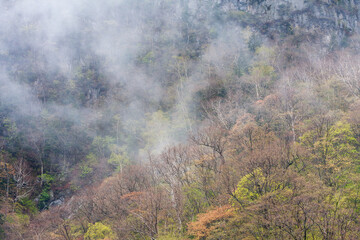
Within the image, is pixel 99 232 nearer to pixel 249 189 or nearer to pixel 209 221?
pixel 209 221

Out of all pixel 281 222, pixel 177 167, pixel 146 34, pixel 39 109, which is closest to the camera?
pixel 281 222

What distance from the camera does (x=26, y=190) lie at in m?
39.0

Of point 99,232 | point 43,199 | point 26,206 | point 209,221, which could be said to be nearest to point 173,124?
point 99,232

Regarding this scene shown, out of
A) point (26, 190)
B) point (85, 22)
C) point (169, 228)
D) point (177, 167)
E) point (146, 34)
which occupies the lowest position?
point (26, 190)

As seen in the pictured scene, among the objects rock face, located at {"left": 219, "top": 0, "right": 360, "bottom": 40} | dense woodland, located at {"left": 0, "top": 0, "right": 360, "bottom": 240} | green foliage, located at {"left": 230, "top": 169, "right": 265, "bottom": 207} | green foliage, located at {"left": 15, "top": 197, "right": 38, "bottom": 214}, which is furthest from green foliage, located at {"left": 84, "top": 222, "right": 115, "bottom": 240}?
rock face, located at {"left": 219, "top": 0, "right": 360, "bottom": 40}

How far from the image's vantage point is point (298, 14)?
62.5 meters

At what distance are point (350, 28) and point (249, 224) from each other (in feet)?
218

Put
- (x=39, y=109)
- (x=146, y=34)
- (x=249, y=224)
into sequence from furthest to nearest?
(x=146, y=34) → (x=39, y=109) → (x=249, y=224)

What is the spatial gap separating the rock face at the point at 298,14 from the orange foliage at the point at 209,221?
5648 centimetres

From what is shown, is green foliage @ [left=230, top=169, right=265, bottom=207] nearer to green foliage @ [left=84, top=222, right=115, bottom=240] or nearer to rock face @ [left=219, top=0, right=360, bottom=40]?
green foliage @ [left=84, top=222, right=115, bottom=240]

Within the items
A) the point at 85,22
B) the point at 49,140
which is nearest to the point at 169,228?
the point at 49,140

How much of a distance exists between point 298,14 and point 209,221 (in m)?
65.6

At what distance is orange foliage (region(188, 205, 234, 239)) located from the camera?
15.9 meters

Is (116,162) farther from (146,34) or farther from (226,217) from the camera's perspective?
(146,34)
